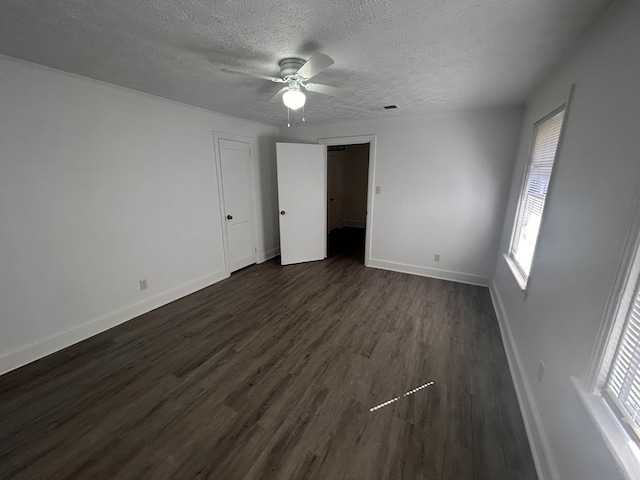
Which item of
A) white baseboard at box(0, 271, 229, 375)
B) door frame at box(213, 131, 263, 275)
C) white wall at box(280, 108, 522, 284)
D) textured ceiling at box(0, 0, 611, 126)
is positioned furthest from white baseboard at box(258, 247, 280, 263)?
textured ceiling at box(0, 0, 611, 126)

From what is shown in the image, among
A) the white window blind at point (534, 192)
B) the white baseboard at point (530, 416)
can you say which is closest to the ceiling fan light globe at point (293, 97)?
the white window blind at point (534, 192)

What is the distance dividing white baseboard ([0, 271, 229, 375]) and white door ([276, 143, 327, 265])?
1577 mm

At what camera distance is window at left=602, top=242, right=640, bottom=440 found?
0.88 metres

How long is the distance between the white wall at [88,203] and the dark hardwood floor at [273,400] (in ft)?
1.06

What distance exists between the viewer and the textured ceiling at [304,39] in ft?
4.09

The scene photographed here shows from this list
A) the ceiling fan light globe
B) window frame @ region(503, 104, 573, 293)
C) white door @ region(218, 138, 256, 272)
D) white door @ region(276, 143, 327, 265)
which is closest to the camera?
window frame @ region(503, 104, 573, 293)

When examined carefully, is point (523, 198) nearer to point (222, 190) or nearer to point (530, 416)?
point (530, 416)

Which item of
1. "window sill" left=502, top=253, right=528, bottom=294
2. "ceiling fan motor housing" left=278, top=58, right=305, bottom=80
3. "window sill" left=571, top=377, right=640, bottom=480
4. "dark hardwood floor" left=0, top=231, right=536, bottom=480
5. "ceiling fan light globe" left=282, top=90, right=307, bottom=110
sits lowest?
"dark hardwood floor" left=0, top=231, right=536, bottom=480

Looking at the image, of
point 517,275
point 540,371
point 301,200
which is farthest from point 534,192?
point 301,200

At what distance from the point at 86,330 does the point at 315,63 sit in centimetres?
301

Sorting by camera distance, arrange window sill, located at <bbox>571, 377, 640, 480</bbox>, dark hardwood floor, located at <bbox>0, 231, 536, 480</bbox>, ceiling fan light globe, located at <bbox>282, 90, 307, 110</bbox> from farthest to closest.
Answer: ceiling fan light globe, located at <bbox>282, 90, 307, 110</bbox> < dark hardwood floor, located at <bbox>0, 231, 536, 480</bbox> < window sill, located at <bbox>571, 377, 640, 480</bbox>

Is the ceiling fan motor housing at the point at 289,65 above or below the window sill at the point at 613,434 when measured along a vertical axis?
above

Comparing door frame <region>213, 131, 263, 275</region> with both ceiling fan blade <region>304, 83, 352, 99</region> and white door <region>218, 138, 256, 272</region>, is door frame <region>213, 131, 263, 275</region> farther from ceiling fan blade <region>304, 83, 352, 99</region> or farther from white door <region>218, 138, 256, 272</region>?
ceiling fan blade <region>304, 83, 352, 99</region>

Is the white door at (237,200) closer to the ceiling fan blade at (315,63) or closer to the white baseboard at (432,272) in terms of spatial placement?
the white baseboard at (432,272)
